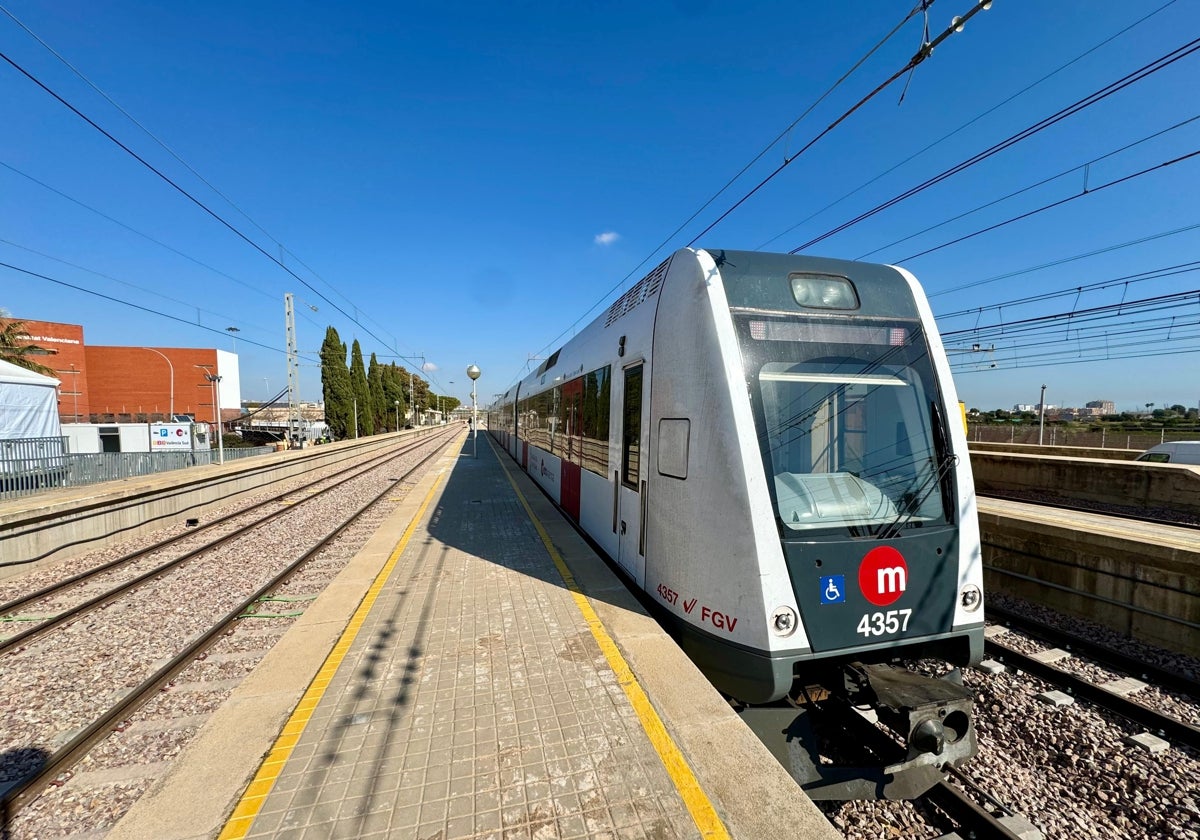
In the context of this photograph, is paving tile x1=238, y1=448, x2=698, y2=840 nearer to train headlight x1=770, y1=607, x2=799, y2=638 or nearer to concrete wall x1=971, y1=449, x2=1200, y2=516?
train headlight x1=770, y1=607, x2=799, y2=638

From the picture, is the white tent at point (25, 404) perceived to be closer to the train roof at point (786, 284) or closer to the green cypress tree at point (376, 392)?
the train roof at point (786, 284)

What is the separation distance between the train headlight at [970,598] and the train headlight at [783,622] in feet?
4.48

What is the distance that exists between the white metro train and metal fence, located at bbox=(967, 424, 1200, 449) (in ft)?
88.0

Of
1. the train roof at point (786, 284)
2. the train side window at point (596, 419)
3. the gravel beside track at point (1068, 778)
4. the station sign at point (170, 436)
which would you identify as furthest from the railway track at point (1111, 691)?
the station sign at point (170, 436)

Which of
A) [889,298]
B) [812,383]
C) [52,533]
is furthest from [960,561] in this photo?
[52,533]

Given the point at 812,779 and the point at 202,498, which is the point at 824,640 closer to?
the point at 812,779

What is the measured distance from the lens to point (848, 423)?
361 centimetres

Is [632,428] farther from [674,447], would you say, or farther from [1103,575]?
[1103,575]

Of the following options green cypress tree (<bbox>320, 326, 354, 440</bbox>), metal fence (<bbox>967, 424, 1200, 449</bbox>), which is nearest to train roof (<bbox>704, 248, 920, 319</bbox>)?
metal fence (<bbox>967, 424, 1200, 449</bbox>)

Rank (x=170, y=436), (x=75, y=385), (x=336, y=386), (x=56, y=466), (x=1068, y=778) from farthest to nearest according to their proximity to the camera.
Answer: (x=75, y=385)
(x=336, y=386)
(x=170, y=436)
(x=56, y=466)
(x=1068, y=778)

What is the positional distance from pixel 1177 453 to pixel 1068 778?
66.7 feet

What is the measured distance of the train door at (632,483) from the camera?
465 cm

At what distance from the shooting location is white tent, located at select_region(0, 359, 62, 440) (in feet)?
49.6

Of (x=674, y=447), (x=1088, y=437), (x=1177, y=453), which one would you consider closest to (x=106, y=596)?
(x=674, y=447)
